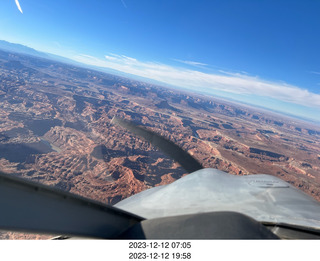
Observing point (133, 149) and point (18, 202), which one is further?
point (133, 149)

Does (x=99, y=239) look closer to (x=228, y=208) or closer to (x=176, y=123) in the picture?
(x=228, y=208)

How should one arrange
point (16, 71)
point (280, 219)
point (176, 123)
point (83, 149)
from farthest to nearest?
point (16, 71) < point (176, 123) < point (83, 149) < point (280, 219)

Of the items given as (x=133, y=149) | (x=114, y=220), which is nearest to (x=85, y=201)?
(x=114, y=220)

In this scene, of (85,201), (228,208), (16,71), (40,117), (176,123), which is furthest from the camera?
(16,71)

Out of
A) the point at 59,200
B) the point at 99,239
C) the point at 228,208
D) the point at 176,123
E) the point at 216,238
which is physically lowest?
the point at 176,123

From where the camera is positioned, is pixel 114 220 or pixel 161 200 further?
pixel 161 200

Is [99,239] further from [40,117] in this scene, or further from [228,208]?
[40,117]

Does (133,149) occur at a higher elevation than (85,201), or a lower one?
lower

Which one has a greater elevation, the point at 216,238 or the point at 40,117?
the point at 216,238

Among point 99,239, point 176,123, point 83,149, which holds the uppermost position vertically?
point 99,239

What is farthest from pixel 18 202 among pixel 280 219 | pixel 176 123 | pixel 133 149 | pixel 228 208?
pixel 176 123
